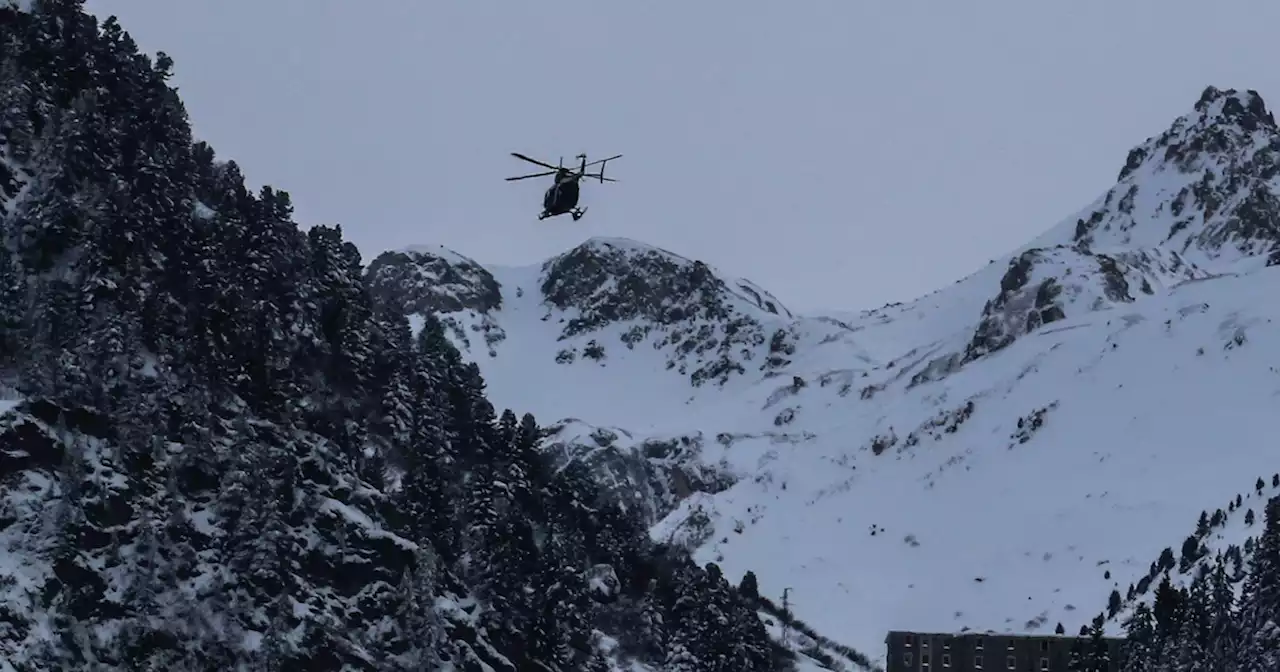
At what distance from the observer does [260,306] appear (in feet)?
403

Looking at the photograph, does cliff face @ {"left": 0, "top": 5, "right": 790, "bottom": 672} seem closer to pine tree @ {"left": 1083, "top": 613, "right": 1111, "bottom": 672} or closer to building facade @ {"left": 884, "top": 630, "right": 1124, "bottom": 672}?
pine tree @ {"left": 1083, "top": 613, "right": 1111, "bottom": 672}

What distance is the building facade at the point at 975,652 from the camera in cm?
16988

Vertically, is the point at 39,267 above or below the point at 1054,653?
above

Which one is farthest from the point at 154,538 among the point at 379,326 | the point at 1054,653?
the point at 1054,653

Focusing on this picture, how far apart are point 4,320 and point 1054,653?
4090 inches

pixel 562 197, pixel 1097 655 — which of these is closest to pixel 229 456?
pixel 562 197

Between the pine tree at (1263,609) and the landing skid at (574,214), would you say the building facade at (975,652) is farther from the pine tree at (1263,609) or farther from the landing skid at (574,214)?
the landing skid at (574,214)

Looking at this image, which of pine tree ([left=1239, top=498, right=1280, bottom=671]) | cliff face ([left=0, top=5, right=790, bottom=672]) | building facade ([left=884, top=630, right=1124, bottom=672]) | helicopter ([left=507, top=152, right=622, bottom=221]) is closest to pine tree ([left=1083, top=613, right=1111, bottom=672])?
building facade ([left=884, top=630, right=1124, bottom=672])

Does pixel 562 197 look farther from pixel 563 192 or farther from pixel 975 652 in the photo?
pixel 975 652

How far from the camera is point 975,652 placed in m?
176

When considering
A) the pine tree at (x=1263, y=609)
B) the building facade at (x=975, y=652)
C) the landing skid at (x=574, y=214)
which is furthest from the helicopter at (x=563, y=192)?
the building facade at (x=975, y=652)

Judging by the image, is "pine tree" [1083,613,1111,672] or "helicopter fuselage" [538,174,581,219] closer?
"helicopter fuselage" [538,174,581,219]

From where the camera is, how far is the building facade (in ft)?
557

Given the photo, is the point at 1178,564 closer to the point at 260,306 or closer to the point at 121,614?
the point at 260,306
